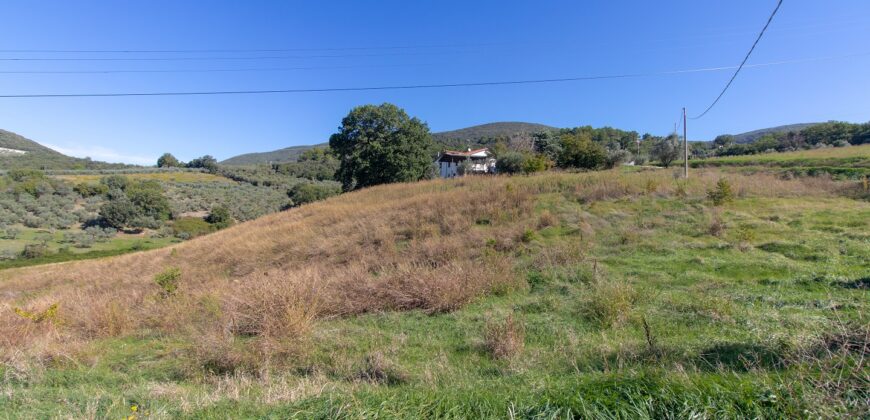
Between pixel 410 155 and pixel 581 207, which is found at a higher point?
pixel 410 155

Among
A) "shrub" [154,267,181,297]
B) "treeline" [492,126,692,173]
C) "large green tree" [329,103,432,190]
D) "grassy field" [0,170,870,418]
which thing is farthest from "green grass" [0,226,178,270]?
"treeline" [492,126,692,173]

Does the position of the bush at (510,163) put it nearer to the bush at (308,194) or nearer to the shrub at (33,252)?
the bush at (308,194)

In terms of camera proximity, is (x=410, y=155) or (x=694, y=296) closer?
(x=694, y=296)

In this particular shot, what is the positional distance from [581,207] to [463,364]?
418 inches

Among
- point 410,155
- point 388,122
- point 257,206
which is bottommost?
point 257,206

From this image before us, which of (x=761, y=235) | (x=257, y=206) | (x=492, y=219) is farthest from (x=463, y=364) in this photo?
(x=257, y=206)

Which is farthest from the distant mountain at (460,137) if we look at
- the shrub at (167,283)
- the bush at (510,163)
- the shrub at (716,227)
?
the shrub at (167,283)

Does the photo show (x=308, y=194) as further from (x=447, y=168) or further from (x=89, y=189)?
(x=89, y=189)

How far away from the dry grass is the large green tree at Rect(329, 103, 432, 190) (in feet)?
A: 53.2

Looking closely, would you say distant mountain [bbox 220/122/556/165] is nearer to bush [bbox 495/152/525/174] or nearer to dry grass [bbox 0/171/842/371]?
bush [bbox 495/152/525/174]

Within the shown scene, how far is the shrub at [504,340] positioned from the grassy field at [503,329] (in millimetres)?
26

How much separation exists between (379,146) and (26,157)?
9022 centimetres

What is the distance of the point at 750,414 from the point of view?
7.27 feet

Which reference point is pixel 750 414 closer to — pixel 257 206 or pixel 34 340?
pixel 34 340
